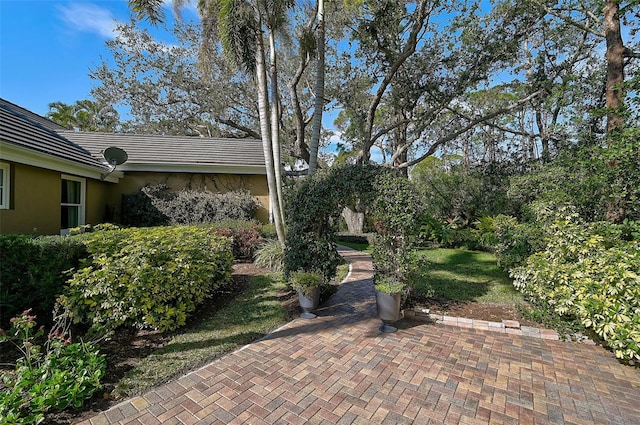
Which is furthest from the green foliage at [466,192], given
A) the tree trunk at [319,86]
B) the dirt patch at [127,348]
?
the dirt patch at [127,348]

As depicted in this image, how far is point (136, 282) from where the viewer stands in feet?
13.4

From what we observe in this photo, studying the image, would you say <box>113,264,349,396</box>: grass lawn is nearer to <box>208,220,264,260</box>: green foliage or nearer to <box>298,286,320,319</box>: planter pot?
Result: <box>298,286,320,319</box>: planter pot

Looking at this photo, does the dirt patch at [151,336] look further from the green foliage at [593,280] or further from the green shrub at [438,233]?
the green shrub at [438,233]

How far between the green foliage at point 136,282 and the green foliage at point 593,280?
A: 18.5 ft

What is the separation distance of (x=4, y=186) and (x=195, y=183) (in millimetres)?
5517

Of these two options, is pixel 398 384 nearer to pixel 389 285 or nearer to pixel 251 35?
pixel 389 285

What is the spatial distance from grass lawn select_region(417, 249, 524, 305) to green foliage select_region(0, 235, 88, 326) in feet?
19.7

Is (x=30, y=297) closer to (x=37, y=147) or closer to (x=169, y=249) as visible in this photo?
(x=169, y=249)

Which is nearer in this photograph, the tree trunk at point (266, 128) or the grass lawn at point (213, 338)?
the grass lawn at point (213, 338)

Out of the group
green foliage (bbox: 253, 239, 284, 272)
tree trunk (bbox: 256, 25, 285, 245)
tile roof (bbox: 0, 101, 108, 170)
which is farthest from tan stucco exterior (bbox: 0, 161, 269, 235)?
tree trunk (bbox: 256, 25, 285, 245)

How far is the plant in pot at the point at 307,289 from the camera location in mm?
5227

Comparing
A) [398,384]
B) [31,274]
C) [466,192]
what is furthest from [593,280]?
[466,192]

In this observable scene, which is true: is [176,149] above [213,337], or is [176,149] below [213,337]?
above

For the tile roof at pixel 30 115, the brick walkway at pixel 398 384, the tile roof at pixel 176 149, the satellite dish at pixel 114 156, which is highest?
the tile roof at pixel 30 115
